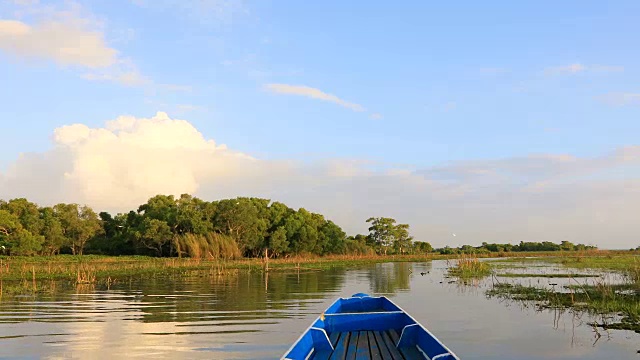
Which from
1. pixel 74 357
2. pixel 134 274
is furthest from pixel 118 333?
pixel 134 274

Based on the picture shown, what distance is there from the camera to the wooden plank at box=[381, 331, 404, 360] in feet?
25.0

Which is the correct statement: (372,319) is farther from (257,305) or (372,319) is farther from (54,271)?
(54,271)

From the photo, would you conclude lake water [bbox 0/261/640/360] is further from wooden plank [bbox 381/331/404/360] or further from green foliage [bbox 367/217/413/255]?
green foliage [bbox 367/217/413/255]

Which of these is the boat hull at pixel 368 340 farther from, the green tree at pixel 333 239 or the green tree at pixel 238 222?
the green tree at pixel 333 239

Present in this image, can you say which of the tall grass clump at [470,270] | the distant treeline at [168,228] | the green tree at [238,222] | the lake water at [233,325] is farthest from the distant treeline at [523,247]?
the lake water at [233,325]

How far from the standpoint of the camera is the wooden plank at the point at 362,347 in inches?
298

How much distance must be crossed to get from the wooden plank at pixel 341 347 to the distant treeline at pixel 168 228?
45.9 metres

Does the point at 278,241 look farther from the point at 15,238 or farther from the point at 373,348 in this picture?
the point at 373,348

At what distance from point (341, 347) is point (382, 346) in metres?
0.69

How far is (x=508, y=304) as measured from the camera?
19.5 m

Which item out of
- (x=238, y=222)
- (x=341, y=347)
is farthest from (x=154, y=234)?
(x=341, y=347)

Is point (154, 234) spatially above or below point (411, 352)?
above

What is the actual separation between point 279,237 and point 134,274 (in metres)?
36.0

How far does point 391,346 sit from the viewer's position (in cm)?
834
